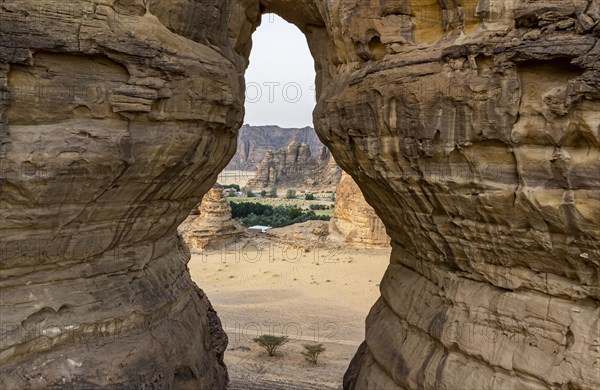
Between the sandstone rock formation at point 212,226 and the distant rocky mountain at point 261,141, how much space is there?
277 feet

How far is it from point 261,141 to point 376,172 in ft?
407

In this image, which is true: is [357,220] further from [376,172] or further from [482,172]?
[482,172]

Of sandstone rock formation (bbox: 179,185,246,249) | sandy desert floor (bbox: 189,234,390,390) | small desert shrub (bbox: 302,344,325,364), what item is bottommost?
sandy desert floor (bbox: 189,234,390,390)

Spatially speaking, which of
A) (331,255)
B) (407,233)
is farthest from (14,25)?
(331,255)

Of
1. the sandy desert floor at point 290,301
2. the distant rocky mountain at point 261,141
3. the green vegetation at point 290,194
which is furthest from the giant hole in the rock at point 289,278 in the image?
the distant rocky mountain at point 261,141

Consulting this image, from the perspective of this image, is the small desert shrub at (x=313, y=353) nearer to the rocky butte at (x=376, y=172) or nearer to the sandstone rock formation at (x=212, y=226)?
the rocky butte at (x=376, y=172)

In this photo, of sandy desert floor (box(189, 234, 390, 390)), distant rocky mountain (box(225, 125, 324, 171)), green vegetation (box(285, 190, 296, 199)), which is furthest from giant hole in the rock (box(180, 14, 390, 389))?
distant rocky mountain (box(225, 125, 324, 171))

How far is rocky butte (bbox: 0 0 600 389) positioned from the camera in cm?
500

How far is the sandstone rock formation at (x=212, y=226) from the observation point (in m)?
28.5

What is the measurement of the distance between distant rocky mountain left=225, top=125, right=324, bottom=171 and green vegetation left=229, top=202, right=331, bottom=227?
68840 mm

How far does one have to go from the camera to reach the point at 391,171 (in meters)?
6.62

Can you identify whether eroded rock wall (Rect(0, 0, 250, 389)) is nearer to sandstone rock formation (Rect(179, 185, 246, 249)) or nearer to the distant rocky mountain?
Answer: sandstone rock formation (Rect(179, 185, 246, 249))

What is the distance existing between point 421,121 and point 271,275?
1923 cm

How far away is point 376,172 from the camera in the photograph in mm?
6875
